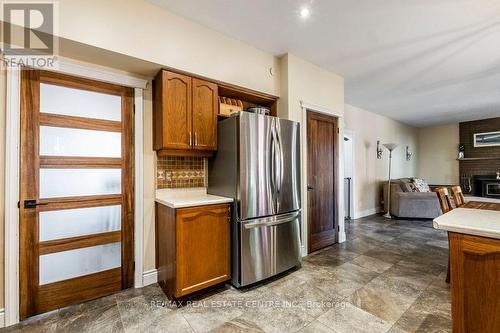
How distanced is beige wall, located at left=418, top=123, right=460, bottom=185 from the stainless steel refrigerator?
25.6 feet

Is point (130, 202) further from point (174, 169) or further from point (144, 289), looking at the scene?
point (144, 289)

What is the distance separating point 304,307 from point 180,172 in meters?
1.89

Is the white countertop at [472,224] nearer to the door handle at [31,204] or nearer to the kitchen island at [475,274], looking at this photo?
the kitchen island at [475,274]

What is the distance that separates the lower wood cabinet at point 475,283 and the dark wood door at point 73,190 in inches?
106

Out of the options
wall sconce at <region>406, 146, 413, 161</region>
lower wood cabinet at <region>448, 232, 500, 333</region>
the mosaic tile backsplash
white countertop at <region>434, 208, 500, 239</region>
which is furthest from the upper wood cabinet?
wall sconce at <region>406, 146, 413, 161</region>

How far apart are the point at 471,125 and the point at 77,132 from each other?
10039 millimetres

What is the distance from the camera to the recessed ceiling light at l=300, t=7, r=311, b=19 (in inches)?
86.5

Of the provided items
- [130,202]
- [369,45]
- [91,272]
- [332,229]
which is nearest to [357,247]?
[332,229]

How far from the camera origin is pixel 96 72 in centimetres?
217

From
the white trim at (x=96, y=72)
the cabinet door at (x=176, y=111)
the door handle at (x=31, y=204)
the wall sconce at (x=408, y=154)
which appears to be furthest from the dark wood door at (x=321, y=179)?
the wall sconce at (x=408, y=154)

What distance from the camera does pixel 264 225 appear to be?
7.84 feet

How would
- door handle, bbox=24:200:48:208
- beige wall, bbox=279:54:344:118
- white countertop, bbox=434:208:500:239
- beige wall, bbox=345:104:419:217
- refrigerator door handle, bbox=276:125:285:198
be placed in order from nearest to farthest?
1. white countertop, bbox=434:208:500:239
2. door handle, bbox=24:200:48:208
3. refrigerator door handle, bbox=276:125:285:198
4. beige wall, bbox=279:54:344:118
5. beige wall, bbox=345:104:419:217

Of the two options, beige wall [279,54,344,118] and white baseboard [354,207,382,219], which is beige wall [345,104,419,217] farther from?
beige wall [279,54,344,118]

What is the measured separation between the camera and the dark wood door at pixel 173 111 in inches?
88.7
